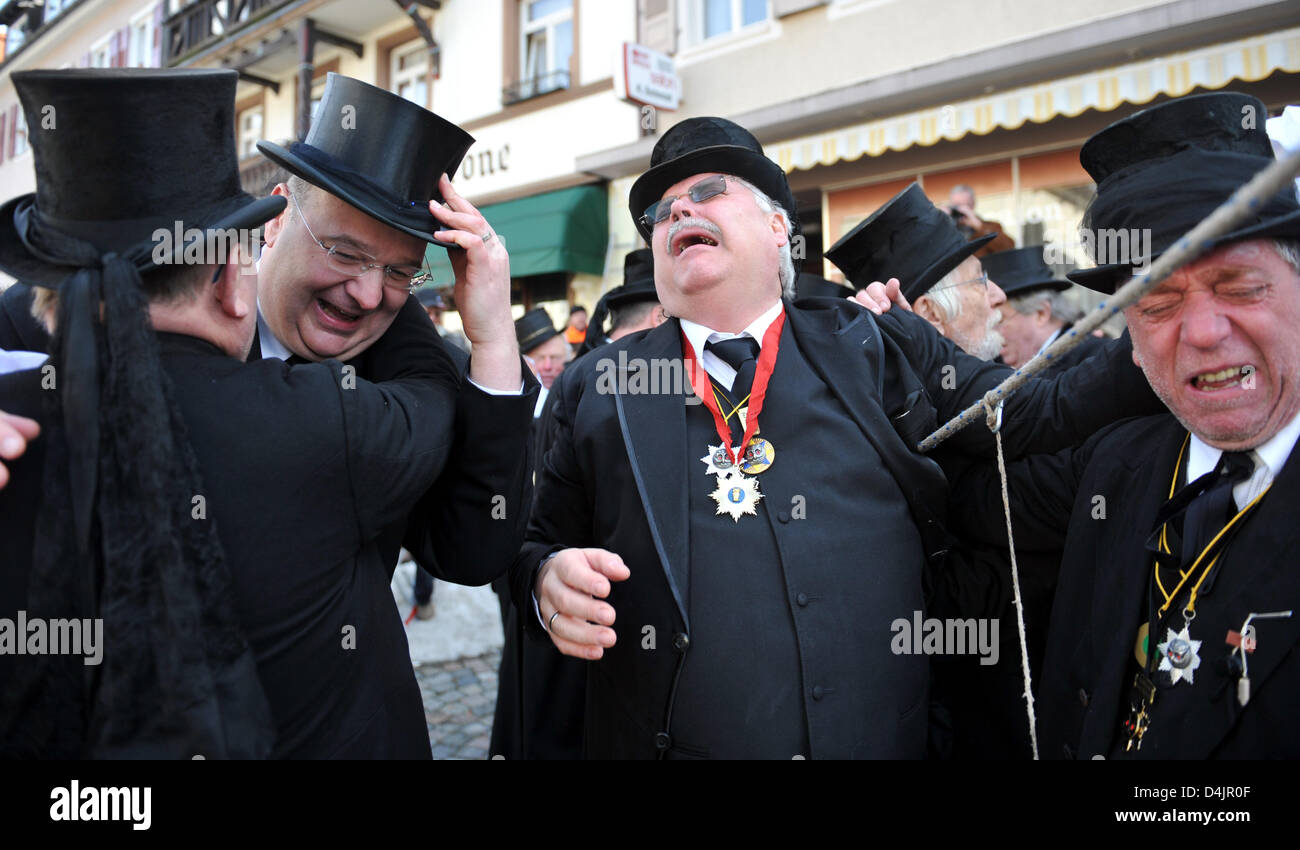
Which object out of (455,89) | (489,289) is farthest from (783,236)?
(455,89)

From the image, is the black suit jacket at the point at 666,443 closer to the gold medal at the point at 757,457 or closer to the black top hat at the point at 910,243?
the gold medal at the point at 757,457

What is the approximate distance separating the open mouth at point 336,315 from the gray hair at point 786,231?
1.06 meters

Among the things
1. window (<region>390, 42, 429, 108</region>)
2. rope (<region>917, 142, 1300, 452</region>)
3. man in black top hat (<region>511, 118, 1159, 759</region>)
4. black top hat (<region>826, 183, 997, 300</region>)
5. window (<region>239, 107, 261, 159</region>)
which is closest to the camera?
rope (<region>917, 142, 1300, 452</region>)

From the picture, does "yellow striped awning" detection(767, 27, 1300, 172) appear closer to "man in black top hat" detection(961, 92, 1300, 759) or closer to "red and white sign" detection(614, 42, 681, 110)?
"red and white sign" detection(614, 42, 681, 110)

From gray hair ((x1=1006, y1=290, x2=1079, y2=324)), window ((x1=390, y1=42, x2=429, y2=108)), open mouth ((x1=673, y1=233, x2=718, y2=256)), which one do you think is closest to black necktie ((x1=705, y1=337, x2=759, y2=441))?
open mouth ((x1=673, y1=233, x2=718, y2=256))

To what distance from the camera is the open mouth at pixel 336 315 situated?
5.96 ft

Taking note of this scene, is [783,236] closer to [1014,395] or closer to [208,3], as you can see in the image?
[1014,395]

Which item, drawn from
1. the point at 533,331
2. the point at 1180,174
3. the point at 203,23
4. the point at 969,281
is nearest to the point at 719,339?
the point at 1180,174

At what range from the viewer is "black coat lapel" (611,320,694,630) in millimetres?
1844

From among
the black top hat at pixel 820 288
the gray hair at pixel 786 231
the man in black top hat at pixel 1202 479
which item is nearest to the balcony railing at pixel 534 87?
the black top hat at pixel 820 288

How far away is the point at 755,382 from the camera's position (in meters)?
2.03

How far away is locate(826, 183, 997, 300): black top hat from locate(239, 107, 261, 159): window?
1566 centimetres

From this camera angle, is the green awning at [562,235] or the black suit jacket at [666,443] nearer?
the black suit jacket at [666,443]
